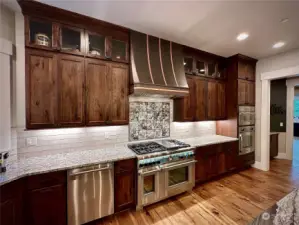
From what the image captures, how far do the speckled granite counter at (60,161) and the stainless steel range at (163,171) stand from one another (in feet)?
0.92

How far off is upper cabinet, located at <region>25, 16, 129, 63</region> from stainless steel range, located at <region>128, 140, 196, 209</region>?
164 cm

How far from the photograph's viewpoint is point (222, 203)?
8.39 ft

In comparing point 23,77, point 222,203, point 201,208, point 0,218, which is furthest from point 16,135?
point 222,203

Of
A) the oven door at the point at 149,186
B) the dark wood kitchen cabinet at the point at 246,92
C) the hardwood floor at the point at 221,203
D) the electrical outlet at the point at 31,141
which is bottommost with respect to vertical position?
the hardwood floor at the point at 221,203

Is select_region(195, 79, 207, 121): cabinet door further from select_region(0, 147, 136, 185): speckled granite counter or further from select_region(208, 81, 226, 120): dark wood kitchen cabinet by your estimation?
select_region(0, 147, 136, 185): speckled granite counter

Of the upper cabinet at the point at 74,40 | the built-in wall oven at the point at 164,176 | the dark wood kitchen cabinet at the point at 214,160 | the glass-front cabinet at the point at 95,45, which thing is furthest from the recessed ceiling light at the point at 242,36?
the glass-front cabinet at the point at 95,45

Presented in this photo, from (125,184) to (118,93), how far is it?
1.44 m

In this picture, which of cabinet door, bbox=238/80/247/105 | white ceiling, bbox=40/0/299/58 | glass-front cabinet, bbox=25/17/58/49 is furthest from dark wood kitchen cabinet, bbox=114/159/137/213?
cabinet door, bbox=238/80/247/105

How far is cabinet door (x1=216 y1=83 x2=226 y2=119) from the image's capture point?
3736 mm

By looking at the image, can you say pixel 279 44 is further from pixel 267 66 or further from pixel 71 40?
pixel 71 40

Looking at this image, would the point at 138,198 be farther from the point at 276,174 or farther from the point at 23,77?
the point at 276,174

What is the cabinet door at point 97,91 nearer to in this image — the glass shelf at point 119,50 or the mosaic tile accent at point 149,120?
the glass shelf at point 119,50

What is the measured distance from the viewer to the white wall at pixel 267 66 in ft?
11.1

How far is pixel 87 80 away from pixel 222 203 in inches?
120
